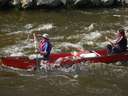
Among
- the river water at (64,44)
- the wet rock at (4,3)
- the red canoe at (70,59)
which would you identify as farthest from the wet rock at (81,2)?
the red canoe at (70,59)

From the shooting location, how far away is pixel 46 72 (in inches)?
715

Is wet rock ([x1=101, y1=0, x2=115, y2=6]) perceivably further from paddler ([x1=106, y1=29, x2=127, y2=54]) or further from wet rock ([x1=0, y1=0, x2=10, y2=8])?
paddler ([x1=106, y1=29, x2=127, y2=54])

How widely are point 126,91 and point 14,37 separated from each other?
9594 millimetres

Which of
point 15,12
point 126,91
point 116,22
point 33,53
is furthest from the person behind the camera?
point 15,12

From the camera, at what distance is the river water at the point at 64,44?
16.3m

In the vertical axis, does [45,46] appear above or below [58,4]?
below

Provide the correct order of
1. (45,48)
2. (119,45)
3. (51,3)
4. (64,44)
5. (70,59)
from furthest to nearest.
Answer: (51,3)
(64,44)
(119,45)
(70,59)
(45,48)

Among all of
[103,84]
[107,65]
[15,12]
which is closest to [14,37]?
[15,12]

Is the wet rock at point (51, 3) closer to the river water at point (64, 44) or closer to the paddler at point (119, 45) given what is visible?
the river water at point (64, 44)

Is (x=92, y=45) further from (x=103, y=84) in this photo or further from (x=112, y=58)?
(x=103, y=84)

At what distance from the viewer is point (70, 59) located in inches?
729

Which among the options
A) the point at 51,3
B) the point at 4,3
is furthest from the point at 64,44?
the point at 4,3

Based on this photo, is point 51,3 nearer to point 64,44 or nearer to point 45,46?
point 64,44

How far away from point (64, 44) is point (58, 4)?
7409 mm
